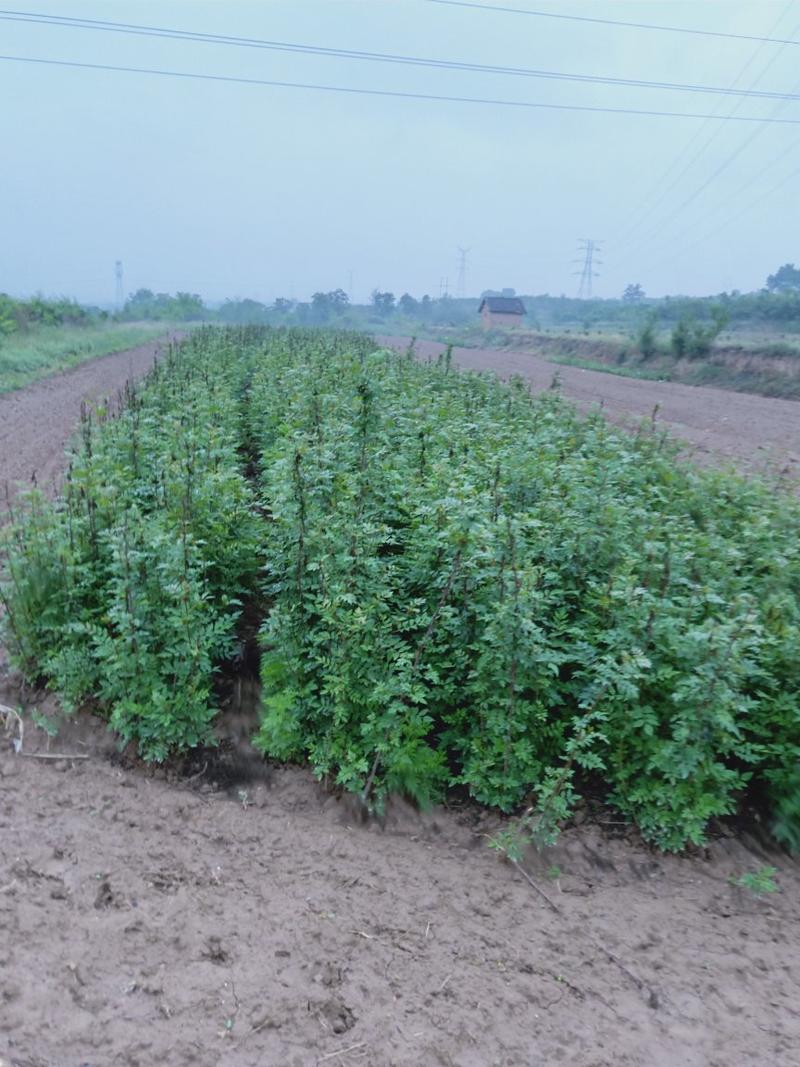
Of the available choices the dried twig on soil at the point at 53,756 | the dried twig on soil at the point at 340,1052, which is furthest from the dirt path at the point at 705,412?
the dried twig on soil at the point at 340,1052

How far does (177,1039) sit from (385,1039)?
76cm

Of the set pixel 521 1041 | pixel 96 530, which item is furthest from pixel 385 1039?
pixel 96 530

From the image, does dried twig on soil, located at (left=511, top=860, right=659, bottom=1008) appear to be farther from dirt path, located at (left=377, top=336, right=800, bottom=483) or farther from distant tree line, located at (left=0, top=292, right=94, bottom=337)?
distant tree line, located at (left=0, top=292, right=94, bottom=337)

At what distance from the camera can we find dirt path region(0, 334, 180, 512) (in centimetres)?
1066

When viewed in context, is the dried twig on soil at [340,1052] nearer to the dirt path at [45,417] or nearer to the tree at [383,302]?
the dirt path at [45,417]

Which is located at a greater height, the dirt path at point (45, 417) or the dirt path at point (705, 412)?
the dirt path at point (705, 412)

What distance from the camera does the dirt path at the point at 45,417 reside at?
1066 centimetres

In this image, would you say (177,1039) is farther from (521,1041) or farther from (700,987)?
(700,987)

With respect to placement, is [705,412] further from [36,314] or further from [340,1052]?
[36,314]

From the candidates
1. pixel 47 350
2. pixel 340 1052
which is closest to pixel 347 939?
pixel 340 1052

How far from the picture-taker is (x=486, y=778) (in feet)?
14.8

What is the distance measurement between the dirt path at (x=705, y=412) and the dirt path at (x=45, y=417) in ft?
23.0

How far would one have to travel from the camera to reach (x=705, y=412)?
2062 cm

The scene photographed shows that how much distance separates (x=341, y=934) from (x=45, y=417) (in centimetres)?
1411
